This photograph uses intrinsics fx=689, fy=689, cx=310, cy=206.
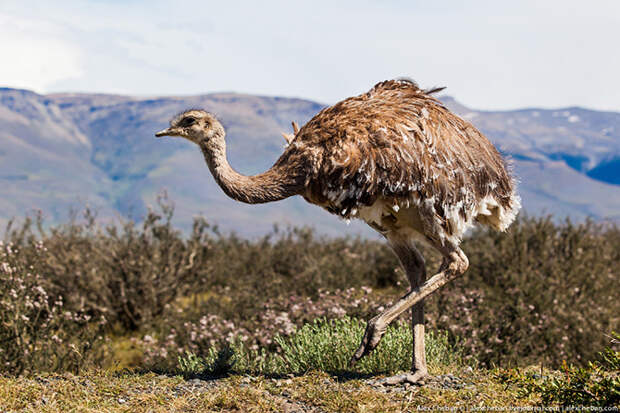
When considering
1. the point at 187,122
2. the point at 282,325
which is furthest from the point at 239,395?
the point at 282,325

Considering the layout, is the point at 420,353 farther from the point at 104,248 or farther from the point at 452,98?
the point at 104,248

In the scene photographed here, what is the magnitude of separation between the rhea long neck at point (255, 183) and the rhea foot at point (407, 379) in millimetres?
1528

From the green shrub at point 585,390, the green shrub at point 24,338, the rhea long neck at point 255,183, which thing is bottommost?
the green shrub at point 24,338

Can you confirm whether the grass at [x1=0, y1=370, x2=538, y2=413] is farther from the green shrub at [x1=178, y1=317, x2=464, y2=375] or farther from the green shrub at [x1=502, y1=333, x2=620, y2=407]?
the green shrub at [x1=178, y1=317, x2=464, y2=375]

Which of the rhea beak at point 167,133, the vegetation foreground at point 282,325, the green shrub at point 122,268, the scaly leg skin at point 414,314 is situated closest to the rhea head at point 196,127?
the rhea beak at point 167,133

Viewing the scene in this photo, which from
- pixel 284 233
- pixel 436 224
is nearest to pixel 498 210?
pixel 436 224

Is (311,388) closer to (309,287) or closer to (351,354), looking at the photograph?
(351,354)

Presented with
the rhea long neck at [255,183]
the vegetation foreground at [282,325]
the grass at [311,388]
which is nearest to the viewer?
the grass at [311,388]

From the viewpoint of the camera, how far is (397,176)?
4840mm

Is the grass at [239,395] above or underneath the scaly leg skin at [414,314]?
underneath

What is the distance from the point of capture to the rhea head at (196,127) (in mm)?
5516

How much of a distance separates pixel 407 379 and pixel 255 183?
6.06ft

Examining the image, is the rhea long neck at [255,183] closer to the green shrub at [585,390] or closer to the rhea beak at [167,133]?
the rhea beak at [167,133]

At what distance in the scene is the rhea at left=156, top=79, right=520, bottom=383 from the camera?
4.89 meters
